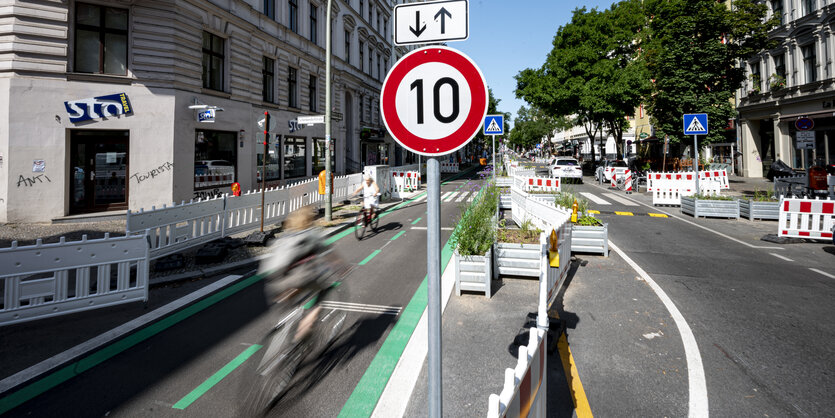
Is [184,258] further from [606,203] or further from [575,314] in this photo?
[606,203]

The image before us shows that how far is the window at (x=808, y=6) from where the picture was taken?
23734 mm

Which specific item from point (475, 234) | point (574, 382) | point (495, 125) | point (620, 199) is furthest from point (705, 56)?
point (574, 382)

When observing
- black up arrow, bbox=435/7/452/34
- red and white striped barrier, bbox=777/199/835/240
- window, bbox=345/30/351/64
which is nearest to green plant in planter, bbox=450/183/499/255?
black up arrow, bbox=435/7/452/34

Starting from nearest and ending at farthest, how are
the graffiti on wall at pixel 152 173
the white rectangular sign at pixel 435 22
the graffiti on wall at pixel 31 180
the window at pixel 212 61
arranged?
the white rectangular sign at pixel 435 22
the graffiti on wall at pixel 31 180
the graffiti on wall at pixel 152 173
the window at pixel 212 61

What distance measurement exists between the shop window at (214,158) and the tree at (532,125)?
6851cm

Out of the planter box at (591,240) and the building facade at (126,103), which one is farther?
the building facade at (126,103)

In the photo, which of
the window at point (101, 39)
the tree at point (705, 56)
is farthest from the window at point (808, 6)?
the window at point (101, 39)

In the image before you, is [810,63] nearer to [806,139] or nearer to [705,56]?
[705,56]

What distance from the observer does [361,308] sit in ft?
18.2

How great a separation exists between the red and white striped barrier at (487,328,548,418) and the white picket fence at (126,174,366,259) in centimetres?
672

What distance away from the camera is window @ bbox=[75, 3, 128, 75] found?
1244cm

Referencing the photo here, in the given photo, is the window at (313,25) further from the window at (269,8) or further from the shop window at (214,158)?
the shop window at (214,158)

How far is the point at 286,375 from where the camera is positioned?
3672mm

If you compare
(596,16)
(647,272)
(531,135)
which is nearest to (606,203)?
(647,272)
